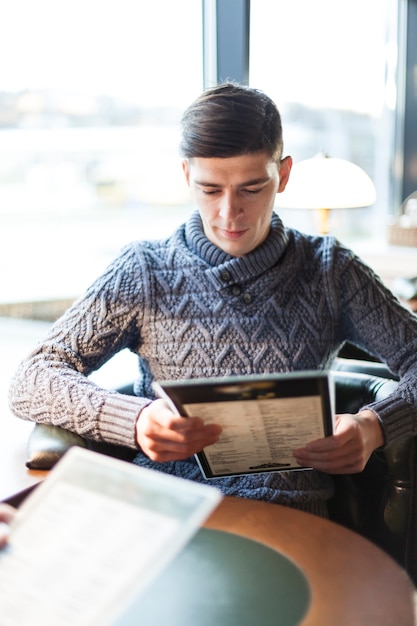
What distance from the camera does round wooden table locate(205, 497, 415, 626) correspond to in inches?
41.7

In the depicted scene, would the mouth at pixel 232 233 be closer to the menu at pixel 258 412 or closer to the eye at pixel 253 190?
the eye at pixel 253 190

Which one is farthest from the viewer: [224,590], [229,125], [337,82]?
[337,82]

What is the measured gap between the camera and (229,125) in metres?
1.61

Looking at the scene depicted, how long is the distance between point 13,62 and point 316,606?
2.53 meters

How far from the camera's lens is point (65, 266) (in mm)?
3516

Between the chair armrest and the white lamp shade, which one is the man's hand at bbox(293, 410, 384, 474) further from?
the white lamp shade

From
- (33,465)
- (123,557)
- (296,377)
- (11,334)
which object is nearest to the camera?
(123,557)

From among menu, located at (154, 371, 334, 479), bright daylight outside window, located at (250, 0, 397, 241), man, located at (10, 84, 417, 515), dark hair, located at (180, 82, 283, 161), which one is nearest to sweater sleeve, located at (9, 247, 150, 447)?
man, located at (10, 84, 417, 515)

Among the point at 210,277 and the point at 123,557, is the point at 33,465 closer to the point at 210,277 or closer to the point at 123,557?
the point at 210,277

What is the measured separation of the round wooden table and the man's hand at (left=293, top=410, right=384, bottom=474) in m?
0.10

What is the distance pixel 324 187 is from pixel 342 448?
161 centimetres

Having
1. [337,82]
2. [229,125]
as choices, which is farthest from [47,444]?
[337,82]

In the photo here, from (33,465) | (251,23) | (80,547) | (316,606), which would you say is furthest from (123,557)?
(251,23)

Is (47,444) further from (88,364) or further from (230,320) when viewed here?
(230,320)
